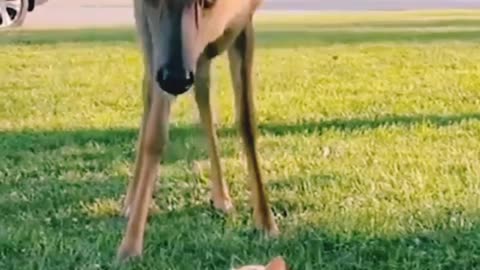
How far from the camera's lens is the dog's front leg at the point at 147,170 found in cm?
471

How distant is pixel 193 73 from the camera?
423cm

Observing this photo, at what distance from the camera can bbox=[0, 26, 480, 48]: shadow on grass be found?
56.9 ft

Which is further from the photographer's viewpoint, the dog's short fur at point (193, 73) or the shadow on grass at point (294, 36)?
the shadow on grass at point (294, 36)

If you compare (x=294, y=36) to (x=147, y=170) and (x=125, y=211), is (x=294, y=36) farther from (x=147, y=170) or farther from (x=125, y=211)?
(x=147, y=170)

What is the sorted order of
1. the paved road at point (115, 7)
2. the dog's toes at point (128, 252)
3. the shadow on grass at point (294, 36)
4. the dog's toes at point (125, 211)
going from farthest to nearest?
the paved road at point (115, 7), the shadow on grass at point (294, 36), the dog's toes at point (125, 211), the dog's toes at point (128, 252)

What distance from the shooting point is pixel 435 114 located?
8648 mm

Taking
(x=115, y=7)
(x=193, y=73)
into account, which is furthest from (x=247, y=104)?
(x=115, y=7)

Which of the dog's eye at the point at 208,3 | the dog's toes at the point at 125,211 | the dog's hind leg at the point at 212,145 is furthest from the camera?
the dog's hind leg at the point at 212,145

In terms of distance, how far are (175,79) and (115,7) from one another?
25.0 metres

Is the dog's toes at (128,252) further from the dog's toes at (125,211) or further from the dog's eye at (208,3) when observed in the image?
the dog's eye at (208,3)

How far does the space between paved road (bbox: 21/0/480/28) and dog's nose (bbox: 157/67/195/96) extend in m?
16.9

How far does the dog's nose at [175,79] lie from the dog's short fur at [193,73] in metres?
0.01

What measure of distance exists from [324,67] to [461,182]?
732cm

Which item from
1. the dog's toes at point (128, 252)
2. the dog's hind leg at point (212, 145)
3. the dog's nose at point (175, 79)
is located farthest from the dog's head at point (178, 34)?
the dog's hind leg at point (212, 145)
